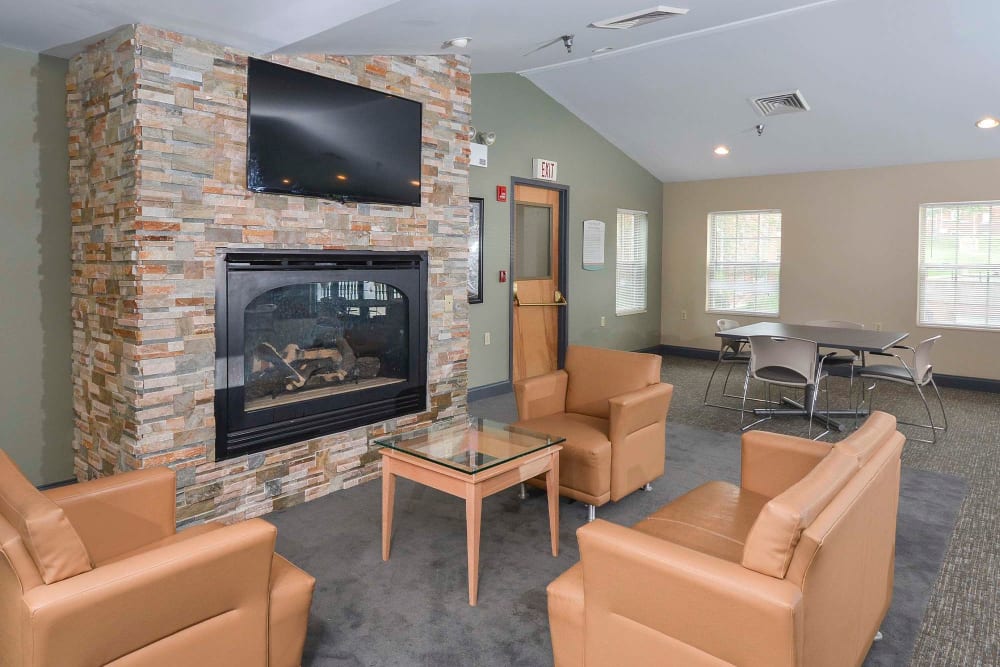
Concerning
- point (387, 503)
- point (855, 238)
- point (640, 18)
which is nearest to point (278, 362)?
point (387, 503)

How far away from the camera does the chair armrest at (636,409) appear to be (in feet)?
11.4

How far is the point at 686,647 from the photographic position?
5.60ft

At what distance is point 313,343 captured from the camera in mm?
3721

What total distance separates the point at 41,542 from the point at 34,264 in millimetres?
2315

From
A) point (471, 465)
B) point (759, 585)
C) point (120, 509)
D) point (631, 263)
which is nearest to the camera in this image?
point (759, 585)

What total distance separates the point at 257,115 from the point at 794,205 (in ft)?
20.9

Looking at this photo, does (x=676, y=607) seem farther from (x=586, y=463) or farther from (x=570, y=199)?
(x=570, y=199)

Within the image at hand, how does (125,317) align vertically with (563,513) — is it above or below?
above

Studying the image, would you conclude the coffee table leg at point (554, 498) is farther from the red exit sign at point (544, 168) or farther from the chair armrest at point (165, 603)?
the red exit sign at point (544, 168)

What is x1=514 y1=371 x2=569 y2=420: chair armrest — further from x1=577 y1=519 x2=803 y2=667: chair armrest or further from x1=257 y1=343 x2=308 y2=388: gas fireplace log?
x1=577 y1=519 x2=803 y2=667: chair armrest

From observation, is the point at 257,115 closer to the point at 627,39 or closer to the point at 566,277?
the point at 627,39

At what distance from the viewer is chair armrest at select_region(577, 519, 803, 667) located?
1548 millimetres

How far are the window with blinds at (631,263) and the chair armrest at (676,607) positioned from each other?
632cm

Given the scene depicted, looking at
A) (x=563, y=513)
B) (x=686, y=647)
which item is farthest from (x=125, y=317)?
(x=686, y=647)
